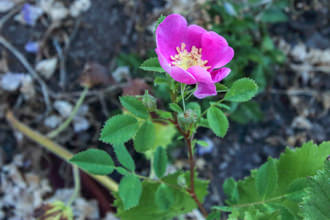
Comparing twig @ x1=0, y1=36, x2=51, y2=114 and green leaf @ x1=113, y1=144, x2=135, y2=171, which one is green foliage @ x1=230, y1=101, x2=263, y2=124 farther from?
twig @ x1=0, y1=36, x2=51, y2=114

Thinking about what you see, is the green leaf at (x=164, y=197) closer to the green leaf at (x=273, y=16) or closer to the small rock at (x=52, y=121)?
the small rock at (x=52, y=121)

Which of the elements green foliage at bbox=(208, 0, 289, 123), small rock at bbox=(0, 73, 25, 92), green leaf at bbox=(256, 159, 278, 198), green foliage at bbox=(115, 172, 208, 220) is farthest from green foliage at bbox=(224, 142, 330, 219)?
small rock at bbox=(0, 73, 25, 92)

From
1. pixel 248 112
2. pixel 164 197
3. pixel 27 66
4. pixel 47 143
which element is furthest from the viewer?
pixel 27 66

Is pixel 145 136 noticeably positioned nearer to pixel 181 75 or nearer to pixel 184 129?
pixel 184 129

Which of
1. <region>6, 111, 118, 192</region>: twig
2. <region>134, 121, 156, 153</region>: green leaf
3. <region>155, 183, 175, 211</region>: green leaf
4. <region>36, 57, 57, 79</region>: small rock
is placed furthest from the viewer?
<region>36, 57, 57, 79</region>: small rock

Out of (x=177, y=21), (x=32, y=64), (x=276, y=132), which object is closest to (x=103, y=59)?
(x=32, y=64)

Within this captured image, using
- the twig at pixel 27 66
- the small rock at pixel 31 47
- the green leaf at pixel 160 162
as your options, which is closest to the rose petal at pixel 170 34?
the green leaf at pixel 160 162

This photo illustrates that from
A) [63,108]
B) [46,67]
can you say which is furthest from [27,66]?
[63,108]
